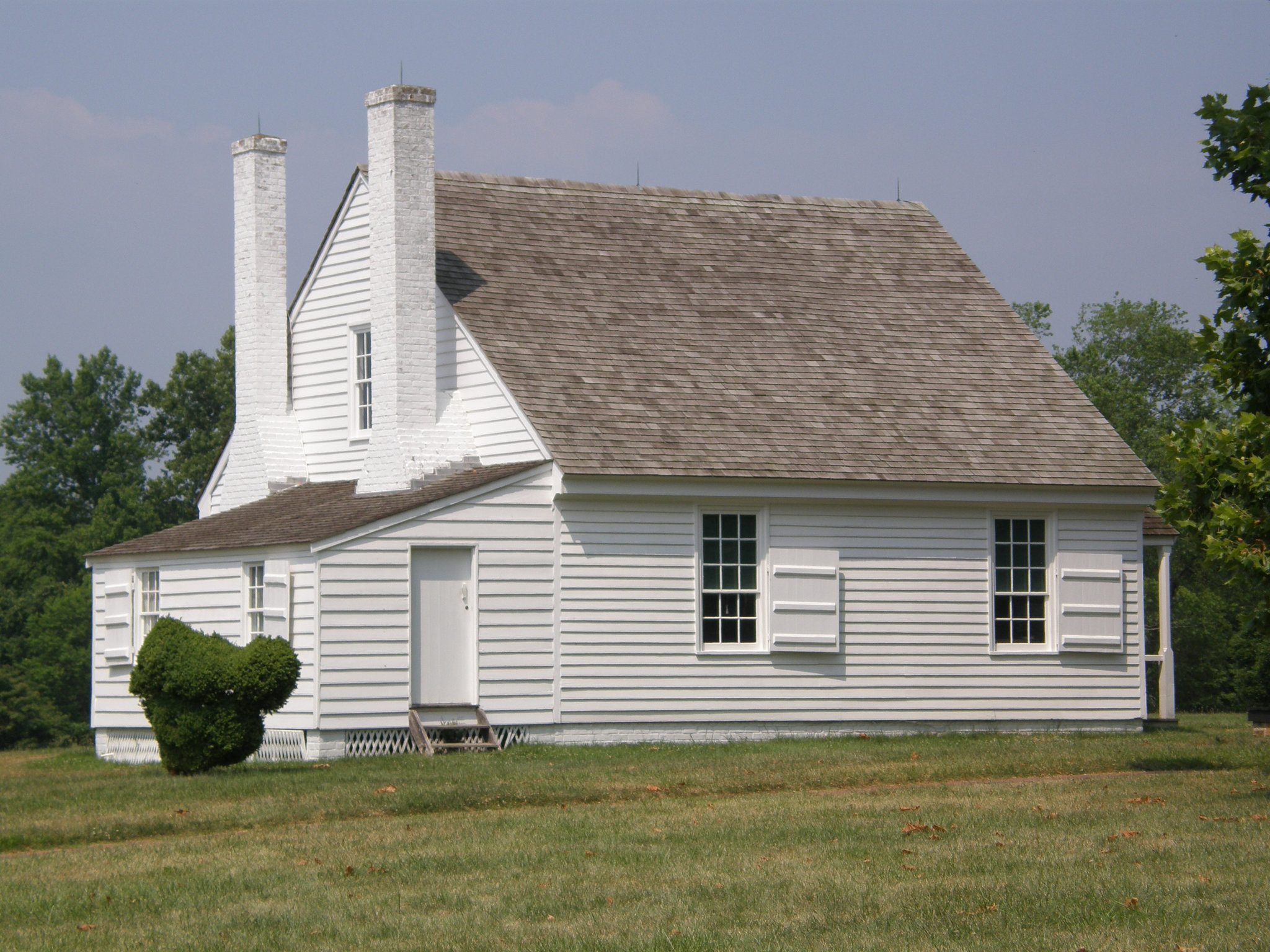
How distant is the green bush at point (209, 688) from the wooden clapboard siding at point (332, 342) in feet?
23.2

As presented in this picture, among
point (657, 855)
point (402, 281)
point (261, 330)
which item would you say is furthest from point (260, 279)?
point (657, 855)

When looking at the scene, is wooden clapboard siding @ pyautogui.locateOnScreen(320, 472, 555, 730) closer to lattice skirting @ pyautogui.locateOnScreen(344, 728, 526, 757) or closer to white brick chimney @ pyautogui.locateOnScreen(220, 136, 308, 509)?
lattice skirting @ pyautogui.locateOnScreen(344, 728, 526, 757)

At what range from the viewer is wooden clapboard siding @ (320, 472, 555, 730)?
20125 millimetres

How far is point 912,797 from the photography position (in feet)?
50.2

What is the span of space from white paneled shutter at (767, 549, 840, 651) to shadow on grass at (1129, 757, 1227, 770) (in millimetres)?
4825

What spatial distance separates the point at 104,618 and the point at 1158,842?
57.2 ft

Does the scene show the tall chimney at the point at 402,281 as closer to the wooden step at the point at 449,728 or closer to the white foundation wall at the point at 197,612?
the white foundation wall at the point at 197,612

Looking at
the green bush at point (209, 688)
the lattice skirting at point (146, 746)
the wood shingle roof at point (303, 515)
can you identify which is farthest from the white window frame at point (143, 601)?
the green bush at point (209, 688)

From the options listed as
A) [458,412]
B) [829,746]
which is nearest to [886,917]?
[829,746]

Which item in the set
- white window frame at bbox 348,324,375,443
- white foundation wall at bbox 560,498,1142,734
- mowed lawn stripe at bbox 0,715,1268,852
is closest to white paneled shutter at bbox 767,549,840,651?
white foundation wall at bbox 560,498,1142,734

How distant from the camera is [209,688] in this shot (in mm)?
17156

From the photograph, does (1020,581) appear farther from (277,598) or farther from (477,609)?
(277,598)

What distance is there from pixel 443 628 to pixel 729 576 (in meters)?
3.91

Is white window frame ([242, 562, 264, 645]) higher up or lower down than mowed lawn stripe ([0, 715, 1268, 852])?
higher up
